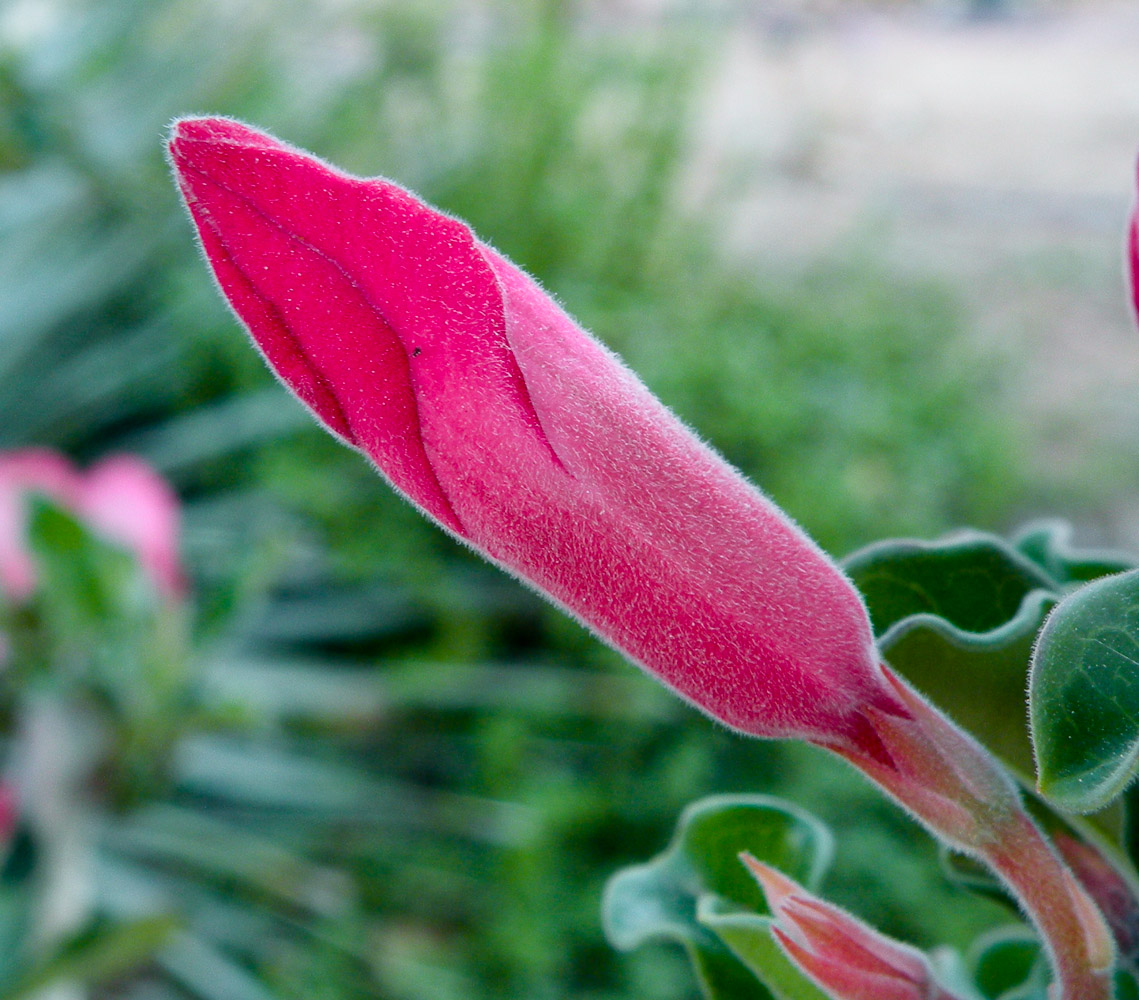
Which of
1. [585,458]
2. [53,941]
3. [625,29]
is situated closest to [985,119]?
[625,29]

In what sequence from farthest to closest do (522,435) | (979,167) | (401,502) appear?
(979,167), (401,502), (522,435)

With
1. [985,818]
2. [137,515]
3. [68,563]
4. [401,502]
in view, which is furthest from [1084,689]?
[401,502]

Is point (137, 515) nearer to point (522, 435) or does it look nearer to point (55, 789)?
point (55, 789)

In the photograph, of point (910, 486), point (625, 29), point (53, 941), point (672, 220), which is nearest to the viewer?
point (53, 941)

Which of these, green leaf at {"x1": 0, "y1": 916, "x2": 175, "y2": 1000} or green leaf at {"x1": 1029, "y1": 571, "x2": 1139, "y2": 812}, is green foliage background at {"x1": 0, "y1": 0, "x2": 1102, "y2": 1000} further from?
green leaf at {"x1": 1029, "y1": 571, "x2": 1139, "y2": 812}

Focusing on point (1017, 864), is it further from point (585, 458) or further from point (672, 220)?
point (672, 220)

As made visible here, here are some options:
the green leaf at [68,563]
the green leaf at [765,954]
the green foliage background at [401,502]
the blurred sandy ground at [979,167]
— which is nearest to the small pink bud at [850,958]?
the green leaf at [765,954]

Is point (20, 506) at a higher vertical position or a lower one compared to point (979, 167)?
lower

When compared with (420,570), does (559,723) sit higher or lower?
lower
